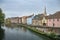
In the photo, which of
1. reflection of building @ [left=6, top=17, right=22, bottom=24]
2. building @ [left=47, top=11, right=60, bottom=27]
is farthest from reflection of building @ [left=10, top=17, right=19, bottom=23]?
building @ [left=47, top=11, right=60, bottom=27]

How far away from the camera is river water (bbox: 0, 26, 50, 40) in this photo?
283cm

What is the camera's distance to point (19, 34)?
289 centimetres

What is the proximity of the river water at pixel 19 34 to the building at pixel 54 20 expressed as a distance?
0.30 m

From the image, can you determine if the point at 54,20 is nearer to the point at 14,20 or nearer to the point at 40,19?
the point at 40,19

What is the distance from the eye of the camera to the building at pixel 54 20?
2.86m

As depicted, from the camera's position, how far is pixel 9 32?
2.88 m

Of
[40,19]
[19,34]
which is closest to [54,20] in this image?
[40,19]

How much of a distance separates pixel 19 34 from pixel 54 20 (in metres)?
0.73

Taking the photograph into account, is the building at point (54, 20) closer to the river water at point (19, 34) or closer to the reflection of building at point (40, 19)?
the reflection of building at point (40, 19)

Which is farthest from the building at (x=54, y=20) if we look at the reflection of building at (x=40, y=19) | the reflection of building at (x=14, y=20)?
the reflection of building at (x=14, y=20)

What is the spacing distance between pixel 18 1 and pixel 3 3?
0.98ft

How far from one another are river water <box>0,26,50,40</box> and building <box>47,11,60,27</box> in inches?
12.0

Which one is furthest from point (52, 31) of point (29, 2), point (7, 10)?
point (7, 10)

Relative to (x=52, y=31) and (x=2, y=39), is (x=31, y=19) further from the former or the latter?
(x=2, y=39)
